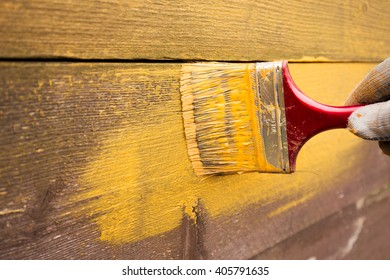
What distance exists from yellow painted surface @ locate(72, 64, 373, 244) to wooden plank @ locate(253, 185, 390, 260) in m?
0.12

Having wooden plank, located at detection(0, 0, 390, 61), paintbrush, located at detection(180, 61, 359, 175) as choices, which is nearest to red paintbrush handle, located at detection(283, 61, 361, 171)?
paintbrush, located at detection(180, 61, 359, 175)

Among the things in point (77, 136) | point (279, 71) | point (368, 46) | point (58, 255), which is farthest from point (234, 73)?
point (368, 46)

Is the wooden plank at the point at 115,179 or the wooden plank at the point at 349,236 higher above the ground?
the wooden plank at the point at 115,179

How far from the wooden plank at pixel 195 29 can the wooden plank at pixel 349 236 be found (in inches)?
19.0

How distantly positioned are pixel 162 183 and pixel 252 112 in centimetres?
23

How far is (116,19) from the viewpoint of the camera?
78 centimetres

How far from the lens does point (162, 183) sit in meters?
0.92

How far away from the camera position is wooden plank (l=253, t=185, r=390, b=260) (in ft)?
4.19

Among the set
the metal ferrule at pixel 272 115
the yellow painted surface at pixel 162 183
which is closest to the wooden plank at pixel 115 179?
the yellow painted surface at pixel 162 183

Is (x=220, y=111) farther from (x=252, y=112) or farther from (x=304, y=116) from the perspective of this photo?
(x=304, y=116)

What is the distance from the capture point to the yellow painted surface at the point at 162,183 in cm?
82

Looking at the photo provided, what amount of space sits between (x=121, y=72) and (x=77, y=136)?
141mm

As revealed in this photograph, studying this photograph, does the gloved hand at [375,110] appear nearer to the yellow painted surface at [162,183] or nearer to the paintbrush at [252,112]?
the paintbrush at [252,112]

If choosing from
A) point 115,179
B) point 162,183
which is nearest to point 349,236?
point 162,183
